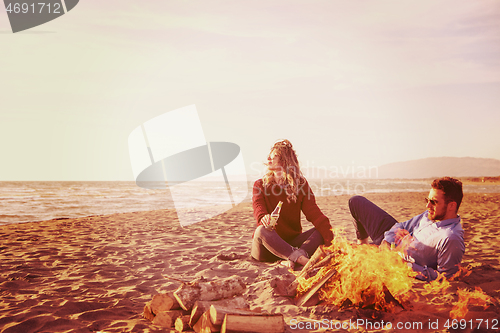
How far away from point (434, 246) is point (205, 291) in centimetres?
266

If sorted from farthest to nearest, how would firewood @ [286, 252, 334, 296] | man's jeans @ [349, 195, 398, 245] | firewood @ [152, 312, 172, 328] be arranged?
man's jeans @ [349, 195, 398, 245], firewood @ [286, 252, 334, 296], firewood @ [152, 312, 172, 328]

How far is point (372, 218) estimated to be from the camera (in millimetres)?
4250

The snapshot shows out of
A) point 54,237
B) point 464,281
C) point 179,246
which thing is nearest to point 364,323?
point 464,281

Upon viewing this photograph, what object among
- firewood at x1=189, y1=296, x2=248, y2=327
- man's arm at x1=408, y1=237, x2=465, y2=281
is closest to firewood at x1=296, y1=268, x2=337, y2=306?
firewood at x1=189, y1=296, x2=248, y2=327

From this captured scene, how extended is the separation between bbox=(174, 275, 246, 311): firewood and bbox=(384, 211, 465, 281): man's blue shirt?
2.02 m

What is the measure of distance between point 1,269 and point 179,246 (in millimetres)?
3145

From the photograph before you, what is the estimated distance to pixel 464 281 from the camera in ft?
13.1

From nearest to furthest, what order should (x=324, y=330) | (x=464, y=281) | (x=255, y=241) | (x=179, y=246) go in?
(x=324, y=330) → (x=464, y=281) → (x=255, y=241) → (x=179, y=246)

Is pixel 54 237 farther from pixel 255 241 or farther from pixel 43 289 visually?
pixel 255 241

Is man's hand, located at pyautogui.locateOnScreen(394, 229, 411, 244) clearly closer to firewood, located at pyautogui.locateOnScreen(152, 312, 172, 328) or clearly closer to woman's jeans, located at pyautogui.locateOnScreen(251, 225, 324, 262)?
woman's jeans, located at pyautogui.locateOnScreen(251, 225, 324, 262)

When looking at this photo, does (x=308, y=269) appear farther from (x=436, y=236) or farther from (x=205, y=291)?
(x=436, y=236)

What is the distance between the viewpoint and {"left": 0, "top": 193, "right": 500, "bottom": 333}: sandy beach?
3.04 metres

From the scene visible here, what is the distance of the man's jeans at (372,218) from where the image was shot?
4.16m

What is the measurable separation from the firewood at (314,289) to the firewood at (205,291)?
67 centimetres
